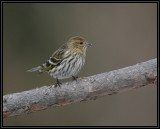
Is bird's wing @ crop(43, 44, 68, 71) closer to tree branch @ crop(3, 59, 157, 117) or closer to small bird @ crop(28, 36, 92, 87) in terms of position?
small bird @ crop(28, 36, 92, 87)

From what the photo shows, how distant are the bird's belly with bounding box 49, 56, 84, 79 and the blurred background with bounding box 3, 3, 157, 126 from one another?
3052 mm

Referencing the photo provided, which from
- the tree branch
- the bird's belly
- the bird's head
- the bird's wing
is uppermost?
the bird's head

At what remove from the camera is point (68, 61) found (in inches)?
231

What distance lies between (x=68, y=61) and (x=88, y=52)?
3593 mm

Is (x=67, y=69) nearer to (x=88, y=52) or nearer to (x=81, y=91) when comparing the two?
(x=81, y=91)

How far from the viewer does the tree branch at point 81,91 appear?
16.4 ft

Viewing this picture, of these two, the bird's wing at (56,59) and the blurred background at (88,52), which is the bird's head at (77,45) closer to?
the bird's wing at (56,59)

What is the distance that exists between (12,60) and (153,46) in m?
3.83

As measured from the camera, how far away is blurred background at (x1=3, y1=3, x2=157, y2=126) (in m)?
8.78

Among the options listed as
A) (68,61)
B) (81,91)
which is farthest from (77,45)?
(81,91)

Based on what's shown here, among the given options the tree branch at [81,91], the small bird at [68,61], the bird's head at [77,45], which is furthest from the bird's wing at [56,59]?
the tree branch at [81,91]

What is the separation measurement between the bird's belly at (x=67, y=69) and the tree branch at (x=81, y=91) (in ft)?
1.73

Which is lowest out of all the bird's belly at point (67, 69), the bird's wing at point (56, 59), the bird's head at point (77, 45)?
the bird's belly at point (67, 69)

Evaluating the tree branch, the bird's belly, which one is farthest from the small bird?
the tree branch
